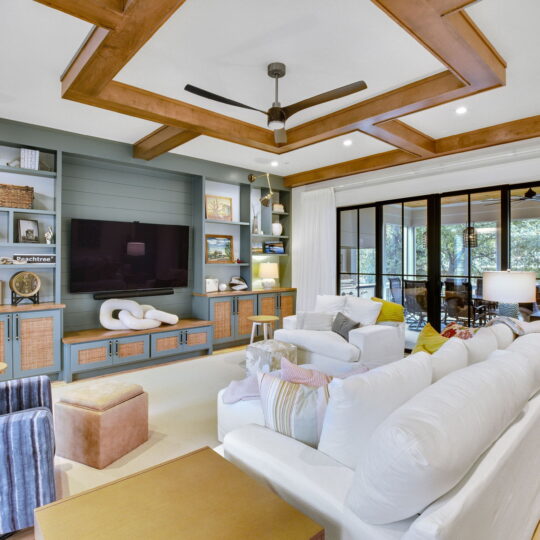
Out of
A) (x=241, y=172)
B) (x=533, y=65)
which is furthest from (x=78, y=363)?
(x=533, y=65)

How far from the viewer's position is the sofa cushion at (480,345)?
6.74ft

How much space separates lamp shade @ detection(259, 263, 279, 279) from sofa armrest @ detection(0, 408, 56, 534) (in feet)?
14.0

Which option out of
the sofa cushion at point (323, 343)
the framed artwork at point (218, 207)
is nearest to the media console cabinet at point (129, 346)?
the sofa cushion at point (323, 343)

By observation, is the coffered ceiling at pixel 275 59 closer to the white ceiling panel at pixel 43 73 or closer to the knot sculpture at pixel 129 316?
the white ceiling panel at pixel 43 73

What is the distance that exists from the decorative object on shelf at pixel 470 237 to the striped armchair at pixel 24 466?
449 centimetres

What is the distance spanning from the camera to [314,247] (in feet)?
19.8

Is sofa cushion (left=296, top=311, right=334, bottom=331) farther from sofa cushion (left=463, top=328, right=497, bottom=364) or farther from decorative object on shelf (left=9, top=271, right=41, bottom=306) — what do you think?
decorative object on shelf (left=9, top=271, right=41, bottom=306)

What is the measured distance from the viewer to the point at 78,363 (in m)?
4.00

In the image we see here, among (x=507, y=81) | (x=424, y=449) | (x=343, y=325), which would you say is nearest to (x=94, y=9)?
(x=424, y=449)

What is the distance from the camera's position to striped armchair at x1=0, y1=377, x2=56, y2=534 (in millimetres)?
1644

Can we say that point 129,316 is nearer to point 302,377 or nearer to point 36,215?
point 36,215

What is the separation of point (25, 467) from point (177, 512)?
1.00 metres

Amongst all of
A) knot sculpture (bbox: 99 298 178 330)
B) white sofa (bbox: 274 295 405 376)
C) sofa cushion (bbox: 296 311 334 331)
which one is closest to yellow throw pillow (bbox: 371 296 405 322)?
white sofa (bbox: 274 295 405 376)

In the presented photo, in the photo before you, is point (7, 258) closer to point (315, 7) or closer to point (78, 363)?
point (78, 363)
